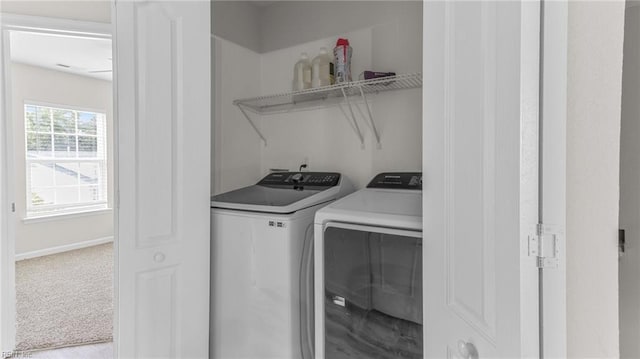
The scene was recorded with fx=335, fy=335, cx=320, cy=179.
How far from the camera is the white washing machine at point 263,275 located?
1637 mm

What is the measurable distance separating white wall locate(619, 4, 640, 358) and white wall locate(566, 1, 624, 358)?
0.44 meters

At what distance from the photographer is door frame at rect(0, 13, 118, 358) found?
1907 mm

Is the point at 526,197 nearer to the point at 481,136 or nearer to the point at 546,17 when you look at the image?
the point at 481,136

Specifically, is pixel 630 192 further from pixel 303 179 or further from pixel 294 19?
pixel 294 19

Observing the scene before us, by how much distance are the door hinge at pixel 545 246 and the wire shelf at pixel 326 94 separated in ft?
4.14

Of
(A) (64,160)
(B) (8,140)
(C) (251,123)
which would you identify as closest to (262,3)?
(C) (251,123)

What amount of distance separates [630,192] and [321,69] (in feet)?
5.57

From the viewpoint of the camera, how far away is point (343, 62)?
207 centimetres

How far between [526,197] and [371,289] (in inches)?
35.4

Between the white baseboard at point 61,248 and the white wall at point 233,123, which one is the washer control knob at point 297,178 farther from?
the white baseboard at point 61,248

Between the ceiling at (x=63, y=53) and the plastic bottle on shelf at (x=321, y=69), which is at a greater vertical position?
the ceiling at (x=63, y=53)

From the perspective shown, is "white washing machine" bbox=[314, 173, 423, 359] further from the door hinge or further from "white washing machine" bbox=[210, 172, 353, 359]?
the door hinge

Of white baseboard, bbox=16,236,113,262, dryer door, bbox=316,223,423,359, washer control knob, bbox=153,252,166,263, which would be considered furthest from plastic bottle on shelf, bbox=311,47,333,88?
white baseboard, bbox=16,236,113,262

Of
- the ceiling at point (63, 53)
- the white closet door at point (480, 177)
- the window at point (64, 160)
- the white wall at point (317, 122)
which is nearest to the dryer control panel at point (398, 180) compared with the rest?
the white wall at point (317, 122)
